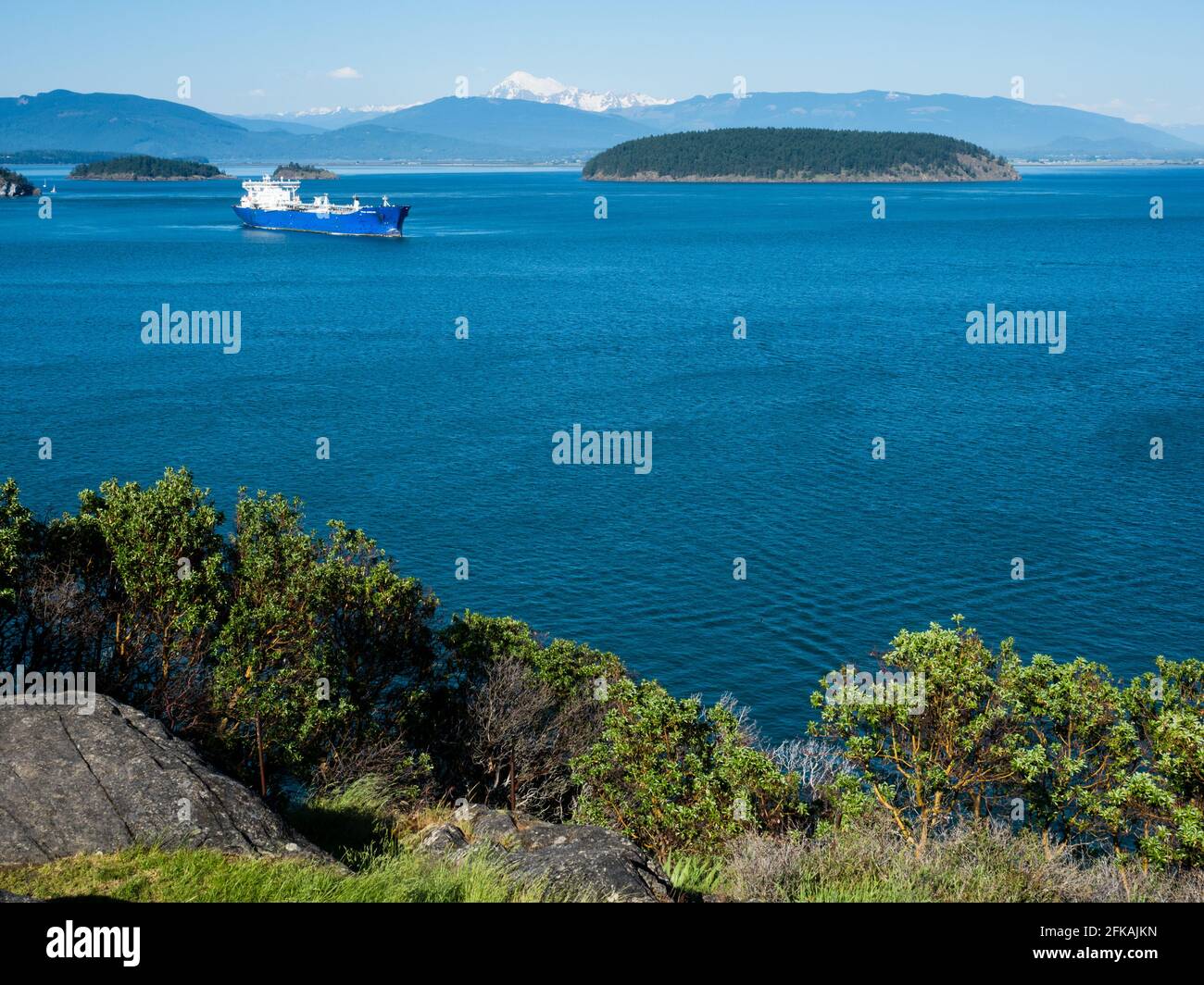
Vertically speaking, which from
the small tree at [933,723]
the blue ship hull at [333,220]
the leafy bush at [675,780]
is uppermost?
the blue ship hull at [333,220]

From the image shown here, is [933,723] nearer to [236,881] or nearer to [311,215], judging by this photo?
[236,881]

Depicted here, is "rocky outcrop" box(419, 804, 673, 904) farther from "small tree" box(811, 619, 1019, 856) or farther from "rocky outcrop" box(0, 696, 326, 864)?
"small tree" box(811, 619, 1019, 856)

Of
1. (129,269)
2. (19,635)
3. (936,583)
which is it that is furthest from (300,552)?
(129,269)

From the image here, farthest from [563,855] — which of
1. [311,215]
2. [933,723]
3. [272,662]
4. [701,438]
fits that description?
[311,215]

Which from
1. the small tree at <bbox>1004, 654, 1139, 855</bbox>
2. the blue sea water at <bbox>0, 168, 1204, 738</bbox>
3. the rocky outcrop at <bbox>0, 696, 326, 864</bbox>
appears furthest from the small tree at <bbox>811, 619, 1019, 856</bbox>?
the blue sea water at <bbox>0, 168, 1204, 738</bbox>

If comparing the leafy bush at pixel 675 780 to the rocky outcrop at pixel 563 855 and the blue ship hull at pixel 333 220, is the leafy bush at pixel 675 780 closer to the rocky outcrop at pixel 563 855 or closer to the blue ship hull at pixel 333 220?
the rocky outcrop at pixel 563 855

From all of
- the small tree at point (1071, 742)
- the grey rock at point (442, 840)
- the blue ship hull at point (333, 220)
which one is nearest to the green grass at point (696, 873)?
the grey rock at point (442, 840)
